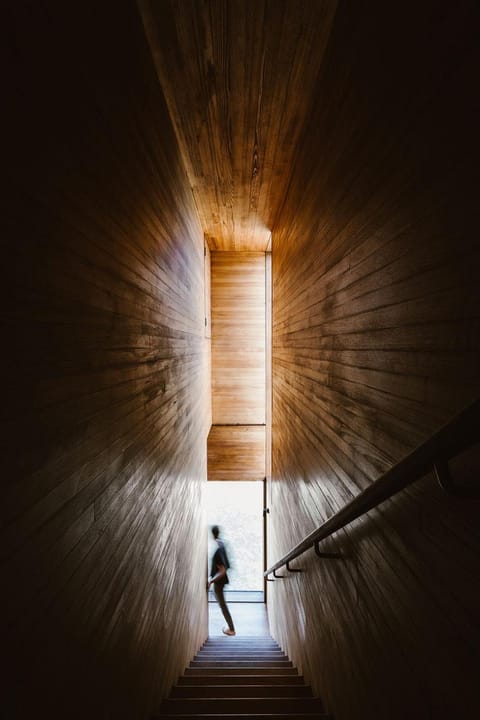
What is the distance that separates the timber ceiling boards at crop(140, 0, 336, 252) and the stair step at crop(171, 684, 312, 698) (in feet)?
13.0

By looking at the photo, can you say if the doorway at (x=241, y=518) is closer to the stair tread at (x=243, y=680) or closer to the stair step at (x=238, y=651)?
the stair step at (x=238, y=651)

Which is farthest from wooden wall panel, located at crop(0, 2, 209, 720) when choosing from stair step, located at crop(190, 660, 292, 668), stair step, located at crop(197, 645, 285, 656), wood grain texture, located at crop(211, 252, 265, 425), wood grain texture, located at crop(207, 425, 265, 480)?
wood grain texture, located at crop(207, 425, 265, 480)

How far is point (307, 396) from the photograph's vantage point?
108 inches

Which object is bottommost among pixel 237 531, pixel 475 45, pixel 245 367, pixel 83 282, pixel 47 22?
pixel 237 531

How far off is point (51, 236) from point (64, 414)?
477 millimetres

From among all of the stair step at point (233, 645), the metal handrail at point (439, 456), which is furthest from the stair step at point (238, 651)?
the metal handrail at point (439, 456)

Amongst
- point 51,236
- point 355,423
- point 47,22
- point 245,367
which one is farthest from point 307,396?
point 245,367

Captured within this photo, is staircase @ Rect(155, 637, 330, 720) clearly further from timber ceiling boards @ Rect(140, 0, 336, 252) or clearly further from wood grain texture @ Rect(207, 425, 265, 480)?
wood grain texture @ Rect(207, 425, 265, 480)

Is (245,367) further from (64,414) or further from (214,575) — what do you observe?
(64,414)

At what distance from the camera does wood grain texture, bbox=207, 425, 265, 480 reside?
737cm

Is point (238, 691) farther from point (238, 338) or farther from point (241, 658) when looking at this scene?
point (238, 338)

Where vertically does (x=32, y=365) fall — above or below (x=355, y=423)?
above

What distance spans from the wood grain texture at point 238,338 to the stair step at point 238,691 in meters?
4.85

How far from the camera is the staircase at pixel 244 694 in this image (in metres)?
2.15
